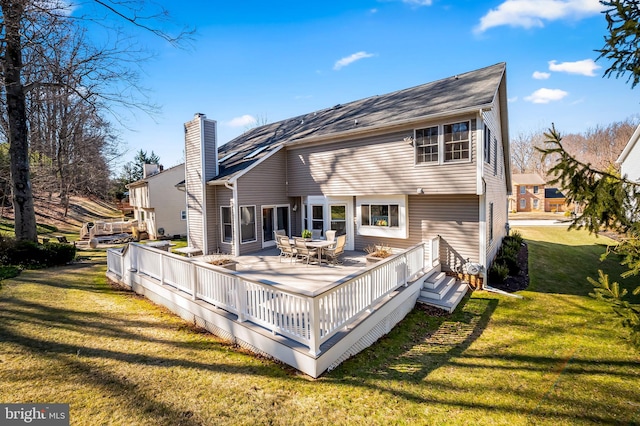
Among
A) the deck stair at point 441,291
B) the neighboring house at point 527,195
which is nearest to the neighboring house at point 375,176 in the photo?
the deck stair at point 441,291

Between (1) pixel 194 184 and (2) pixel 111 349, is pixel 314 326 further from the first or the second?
(1) pixel 194 184

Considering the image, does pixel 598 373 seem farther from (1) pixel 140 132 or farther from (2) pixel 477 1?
(1) pixel 140 132

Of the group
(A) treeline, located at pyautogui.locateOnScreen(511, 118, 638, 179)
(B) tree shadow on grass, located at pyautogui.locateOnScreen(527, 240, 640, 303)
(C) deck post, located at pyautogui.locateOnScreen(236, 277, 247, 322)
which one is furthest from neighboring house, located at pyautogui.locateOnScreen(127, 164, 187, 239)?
(A) treeline, located at pyautogui.locateOnScreen(511, 118, 638, 179)

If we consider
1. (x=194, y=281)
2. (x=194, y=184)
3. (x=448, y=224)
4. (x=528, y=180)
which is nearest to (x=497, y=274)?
(x=448, y=224)

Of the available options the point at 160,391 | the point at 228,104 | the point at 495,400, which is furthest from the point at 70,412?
the point at 228,104

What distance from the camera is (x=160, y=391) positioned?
423 cm

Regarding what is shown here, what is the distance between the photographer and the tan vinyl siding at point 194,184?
13258 mm

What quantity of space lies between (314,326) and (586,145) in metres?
69.8

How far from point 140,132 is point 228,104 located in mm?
8416

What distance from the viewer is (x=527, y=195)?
150ft

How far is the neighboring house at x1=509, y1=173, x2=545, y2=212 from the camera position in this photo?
4512 cm

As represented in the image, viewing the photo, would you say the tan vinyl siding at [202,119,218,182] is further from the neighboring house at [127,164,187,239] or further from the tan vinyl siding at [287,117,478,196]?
the neighboring house at [127,164,187,239]

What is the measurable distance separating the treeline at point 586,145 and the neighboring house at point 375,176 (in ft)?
134

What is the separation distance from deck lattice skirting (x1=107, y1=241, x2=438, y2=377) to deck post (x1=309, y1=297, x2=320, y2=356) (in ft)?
0.05
